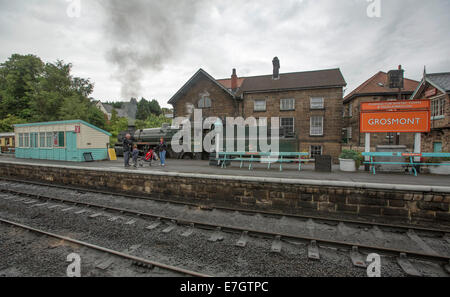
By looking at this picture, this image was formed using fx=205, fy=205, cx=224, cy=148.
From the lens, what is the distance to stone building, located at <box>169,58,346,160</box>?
18.6 meters

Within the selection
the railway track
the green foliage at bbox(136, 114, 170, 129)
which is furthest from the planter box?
the green foliage at bbox(136, 114, 170, 129)

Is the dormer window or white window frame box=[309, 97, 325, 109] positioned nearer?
white window frame box=[309, 97, 325, 109]

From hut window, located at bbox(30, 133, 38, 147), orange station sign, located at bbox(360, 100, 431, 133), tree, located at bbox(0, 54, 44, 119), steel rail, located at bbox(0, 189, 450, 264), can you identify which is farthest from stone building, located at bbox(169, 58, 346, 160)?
tree, located at bbox(0, 54, 44, 119)

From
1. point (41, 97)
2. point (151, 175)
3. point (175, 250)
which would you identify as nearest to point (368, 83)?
point (151, 175)

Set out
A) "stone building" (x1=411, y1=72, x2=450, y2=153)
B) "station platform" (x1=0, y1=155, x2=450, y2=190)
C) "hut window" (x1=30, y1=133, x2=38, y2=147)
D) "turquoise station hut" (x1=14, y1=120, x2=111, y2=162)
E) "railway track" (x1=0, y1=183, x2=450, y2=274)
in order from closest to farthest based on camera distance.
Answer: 1. "railway track" (x1=0, y1=183, x2=450, y2=274)
2. "station platform" (x1=0, y1=155, x2=450, y2=190)
3. "turquoise station hut" (x1=14, y1=120, x2=111, y2=162)
4. "stone building" (x1=411, y1=72, x2=450, y2=153)
5. "hut window" (x1=30, y1=133, x2=38, y2=147)

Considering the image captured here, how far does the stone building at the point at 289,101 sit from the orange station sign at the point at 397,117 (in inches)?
308

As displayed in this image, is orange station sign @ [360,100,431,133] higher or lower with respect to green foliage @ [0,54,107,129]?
lower

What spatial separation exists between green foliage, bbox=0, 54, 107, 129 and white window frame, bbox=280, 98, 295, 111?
2707 centimetres

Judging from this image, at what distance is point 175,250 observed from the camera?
14.0 ft

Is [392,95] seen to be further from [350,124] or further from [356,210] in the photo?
[356,210]

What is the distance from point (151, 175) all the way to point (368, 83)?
25152 mm

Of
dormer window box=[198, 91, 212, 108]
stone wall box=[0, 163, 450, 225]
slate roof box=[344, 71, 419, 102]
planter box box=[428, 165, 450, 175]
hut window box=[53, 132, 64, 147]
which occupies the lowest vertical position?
stone wall box=[0, 163, 450, 225]

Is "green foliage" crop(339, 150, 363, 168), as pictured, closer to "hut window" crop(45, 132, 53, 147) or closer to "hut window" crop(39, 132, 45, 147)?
"hut window" crop(45, 132, 53, 147)

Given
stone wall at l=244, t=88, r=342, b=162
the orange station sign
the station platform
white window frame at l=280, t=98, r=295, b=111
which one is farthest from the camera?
white window frame at l=280, t=98, r=295, b=111
